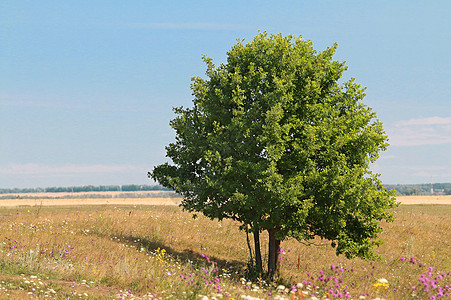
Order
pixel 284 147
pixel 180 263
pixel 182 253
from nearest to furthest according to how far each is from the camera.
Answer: pixel 284 147 < pixel 180 263 < pixel 182 253

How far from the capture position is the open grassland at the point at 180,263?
1267cm

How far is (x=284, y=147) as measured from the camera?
16.9m

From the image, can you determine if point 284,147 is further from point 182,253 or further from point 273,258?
point 182,253

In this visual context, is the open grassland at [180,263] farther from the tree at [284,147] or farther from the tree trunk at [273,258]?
the tree at [284,147]

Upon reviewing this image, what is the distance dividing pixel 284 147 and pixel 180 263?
732 centimetres

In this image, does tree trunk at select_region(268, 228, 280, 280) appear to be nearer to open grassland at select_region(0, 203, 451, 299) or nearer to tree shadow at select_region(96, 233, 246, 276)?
open grassland at select_region(0, 203, 451, 299)

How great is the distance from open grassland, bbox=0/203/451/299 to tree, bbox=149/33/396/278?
239 cm

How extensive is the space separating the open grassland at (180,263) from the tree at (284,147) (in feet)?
7.85

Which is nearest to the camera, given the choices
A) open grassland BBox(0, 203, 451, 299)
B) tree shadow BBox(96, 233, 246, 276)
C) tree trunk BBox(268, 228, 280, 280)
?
open grassland BBox(0, 203, 451, 299)

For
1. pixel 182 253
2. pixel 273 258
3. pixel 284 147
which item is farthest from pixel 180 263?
pixel 284 147

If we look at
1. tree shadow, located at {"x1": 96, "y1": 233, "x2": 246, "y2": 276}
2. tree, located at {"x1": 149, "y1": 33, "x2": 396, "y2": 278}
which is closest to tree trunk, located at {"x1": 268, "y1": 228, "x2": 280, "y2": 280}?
tree, located at {"x1": 149, "y1": 33, "x2": 396, "y2": 278}

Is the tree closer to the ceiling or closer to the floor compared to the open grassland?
closer to the ceiling

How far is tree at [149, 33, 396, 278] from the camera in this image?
54.1 feet

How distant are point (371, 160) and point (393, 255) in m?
11.4
